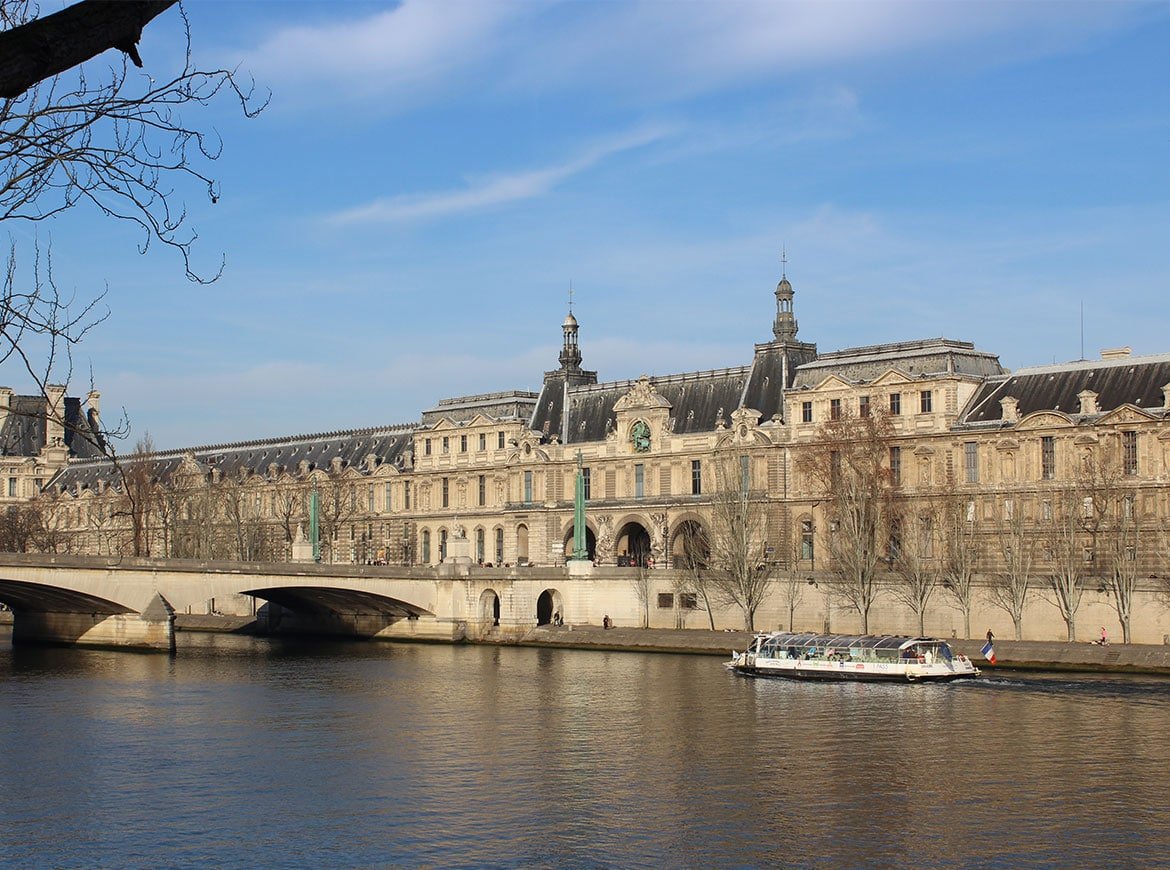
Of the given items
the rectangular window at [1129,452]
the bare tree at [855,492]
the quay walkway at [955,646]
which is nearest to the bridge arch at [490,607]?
the quay walkway at [955,646]

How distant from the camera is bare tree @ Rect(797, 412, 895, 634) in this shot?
3371 inches

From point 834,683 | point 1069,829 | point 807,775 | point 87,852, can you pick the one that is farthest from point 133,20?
point 834,683

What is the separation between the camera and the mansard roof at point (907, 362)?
9644 cm

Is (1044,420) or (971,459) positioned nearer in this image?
(1044,420)

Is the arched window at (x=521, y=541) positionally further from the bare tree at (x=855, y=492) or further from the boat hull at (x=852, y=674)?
the boat hull at (x=852, y=674)

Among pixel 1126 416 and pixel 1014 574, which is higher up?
pixel 1126 416

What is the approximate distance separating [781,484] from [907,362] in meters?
11.4

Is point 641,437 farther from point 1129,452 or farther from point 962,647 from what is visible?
point 962,647

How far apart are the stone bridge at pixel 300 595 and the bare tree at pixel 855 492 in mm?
13718

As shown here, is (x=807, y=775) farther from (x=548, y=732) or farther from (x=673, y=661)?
(x=673, y=661)

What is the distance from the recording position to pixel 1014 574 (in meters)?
78.9

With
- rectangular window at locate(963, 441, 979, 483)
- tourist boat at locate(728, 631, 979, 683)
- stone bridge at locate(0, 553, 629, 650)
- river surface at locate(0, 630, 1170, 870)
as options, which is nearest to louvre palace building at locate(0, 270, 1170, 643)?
rectangular window at locate(963, 441, 979, 483)

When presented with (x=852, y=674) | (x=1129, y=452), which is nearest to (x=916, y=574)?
(x=852, y=674)

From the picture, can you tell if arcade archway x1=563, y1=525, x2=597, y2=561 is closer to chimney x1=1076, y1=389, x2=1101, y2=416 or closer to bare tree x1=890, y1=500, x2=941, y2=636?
bare tree x1=890, y1=500, x2=941, y2=636
